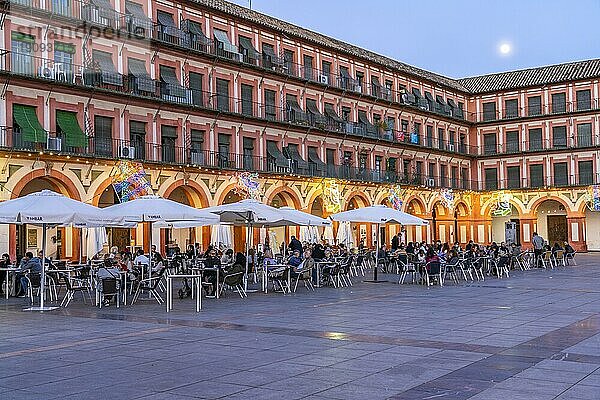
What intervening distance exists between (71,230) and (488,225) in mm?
36181

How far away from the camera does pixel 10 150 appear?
2650 centimetres

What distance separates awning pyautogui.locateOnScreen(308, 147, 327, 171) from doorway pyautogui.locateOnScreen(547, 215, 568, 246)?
21.9 metres

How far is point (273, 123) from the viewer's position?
39062 mm

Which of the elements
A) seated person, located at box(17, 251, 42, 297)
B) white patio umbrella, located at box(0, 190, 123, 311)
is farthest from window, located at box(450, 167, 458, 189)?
white patio umbrella, located at box(0, 190, 123, 311)

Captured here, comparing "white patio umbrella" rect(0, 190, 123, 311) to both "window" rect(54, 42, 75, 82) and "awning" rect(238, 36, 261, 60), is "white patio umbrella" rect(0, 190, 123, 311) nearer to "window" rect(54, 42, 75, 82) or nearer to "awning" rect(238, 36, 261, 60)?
"window" rect(54, 42, 75, 82)

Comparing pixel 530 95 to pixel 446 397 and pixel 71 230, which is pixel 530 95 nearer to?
pixel 71 230

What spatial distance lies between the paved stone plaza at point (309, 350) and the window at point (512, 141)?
40.3m

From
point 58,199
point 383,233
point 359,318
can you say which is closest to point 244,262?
point 58,199

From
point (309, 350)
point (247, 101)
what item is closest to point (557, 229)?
point (247, 101)

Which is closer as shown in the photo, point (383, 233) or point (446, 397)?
point (446, 397)

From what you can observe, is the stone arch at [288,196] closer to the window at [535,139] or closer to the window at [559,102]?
the window at [535,139]

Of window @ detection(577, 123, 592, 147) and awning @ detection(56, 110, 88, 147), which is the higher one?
window @ detection(577, 123, 592, 147)

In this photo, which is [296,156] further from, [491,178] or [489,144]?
[489,144]

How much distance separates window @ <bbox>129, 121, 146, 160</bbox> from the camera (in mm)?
31797
